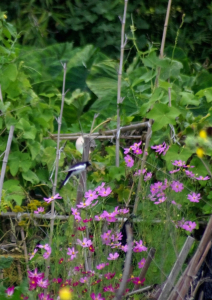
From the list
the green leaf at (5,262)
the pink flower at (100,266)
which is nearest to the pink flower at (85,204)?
the pink flower at (100,266)

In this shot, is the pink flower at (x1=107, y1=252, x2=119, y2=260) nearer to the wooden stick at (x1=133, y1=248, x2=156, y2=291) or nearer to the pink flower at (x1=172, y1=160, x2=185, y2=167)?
the wooden stick at (x1=133, y1=248, x2=156, y2=291)

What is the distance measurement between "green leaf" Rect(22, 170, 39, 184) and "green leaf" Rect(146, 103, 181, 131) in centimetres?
73

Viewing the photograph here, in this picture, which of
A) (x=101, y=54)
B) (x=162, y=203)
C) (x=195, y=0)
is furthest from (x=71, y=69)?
(x=162, y=203)

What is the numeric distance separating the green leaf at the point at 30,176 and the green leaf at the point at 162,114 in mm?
732

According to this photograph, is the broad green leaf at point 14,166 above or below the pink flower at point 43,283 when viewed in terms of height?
below

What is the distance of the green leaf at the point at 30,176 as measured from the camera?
9.56ft

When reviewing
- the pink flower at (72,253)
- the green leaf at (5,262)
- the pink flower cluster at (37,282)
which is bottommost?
the green leaf at (5,262)

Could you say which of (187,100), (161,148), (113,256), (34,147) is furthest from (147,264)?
(187,100)

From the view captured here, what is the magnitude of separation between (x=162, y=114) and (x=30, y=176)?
2.73 ft

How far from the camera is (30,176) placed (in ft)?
9.66

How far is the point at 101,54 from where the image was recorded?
458 cm

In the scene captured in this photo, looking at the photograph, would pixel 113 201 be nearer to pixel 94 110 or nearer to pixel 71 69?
pixel 94 110

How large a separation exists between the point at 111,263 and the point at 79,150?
74cm

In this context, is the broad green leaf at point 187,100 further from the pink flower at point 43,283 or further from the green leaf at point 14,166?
the pink flower at point 43,283
